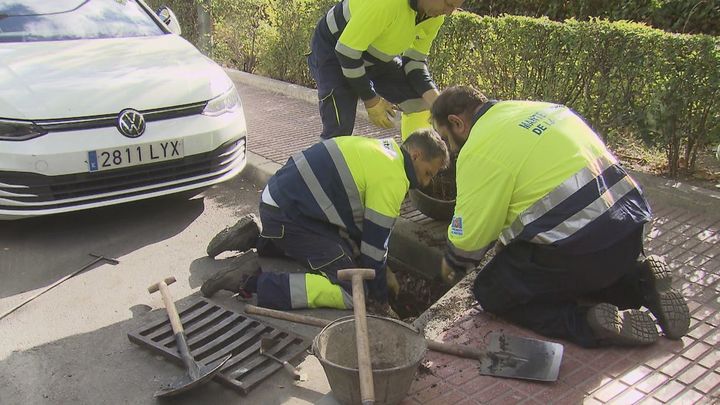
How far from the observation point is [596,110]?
18.4 feet

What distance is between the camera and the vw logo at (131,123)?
4.44 meters

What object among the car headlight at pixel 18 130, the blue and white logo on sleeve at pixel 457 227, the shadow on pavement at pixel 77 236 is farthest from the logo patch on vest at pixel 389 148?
the car headlight at pixel 18 130

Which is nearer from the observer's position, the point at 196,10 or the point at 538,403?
the point at 538,403

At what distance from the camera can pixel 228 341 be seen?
345 centimetres

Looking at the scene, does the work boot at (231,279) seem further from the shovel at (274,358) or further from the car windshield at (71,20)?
the car windshield at (71,20)

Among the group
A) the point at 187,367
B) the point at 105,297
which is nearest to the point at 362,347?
the point at 187,367

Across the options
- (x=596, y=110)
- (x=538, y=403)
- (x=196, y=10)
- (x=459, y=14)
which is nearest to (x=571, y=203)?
(x=538, y=403)

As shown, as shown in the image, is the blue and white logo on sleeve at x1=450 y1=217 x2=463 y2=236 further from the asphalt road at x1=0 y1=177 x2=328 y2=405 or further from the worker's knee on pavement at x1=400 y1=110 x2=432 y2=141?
the worker's knee on pavement at x1=400 y1=110 x2=432 y2=141

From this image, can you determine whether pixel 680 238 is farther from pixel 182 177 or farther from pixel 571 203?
pixel 182 177

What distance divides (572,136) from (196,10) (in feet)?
29.9

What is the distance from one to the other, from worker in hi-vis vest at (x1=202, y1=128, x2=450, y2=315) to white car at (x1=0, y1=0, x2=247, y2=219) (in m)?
1.15

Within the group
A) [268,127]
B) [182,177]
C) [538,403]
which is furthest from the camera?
[268,127]

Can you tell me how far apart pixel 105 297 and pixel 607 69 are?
4277 millimetres

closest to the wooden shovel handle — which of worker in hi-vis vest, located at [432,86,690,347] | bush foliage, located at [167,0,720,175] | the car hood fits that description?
worker in hi-vis vest, located at [432,86,690,347]
